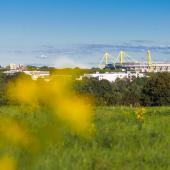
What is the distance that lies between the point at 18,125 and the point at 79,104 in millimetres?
232

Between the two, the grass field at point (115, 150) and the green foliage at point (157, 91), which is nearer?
the grass field at point (115, 150)

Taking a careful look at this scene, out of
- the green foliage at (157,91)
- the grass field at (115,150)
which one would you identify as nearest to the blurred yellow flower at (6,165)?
the grass field at (115,150)

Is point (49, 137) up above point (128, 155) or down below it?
above

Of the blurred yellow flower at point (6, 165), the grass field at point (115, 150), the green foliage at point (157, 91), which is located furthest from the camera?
the green foliage at point (157, 91)

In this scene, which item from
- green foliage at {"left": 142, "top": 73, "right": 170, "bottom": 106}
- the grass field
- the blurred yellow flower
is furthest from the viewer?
green foliage at {"left": 142, "top": 73, "right": 170, "bottom": 106}

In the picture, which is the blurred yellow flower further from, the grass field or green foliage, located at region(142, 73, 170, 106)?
green foliage, located at region(142, 73, 170, 106)

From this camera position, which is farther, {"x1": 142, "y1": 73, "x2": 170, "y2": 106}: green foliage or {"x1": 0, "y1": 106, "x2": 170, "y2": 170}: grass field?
{"x1": 142, "y1": 73, "x2": 170, "y2": 106}: green foliage

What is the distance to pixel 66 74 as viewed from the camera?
1.52 meters

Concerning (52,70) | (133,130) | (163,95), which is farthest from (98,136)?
(163,95)

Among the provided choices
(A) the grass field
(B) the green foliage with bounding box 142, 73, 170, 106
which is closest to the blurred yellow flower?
(A) the grass field

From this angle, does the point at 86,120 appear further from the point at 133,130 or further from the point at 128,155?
the point at 133,130

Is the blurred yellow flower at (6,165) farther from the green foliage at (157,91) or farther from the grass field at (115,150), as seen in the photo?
the green foliage at (157,91)

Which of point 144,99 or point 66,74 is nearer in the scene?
point 66,74

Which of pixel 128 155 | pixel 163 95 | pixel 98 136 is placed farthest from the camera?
pixel 163 95
